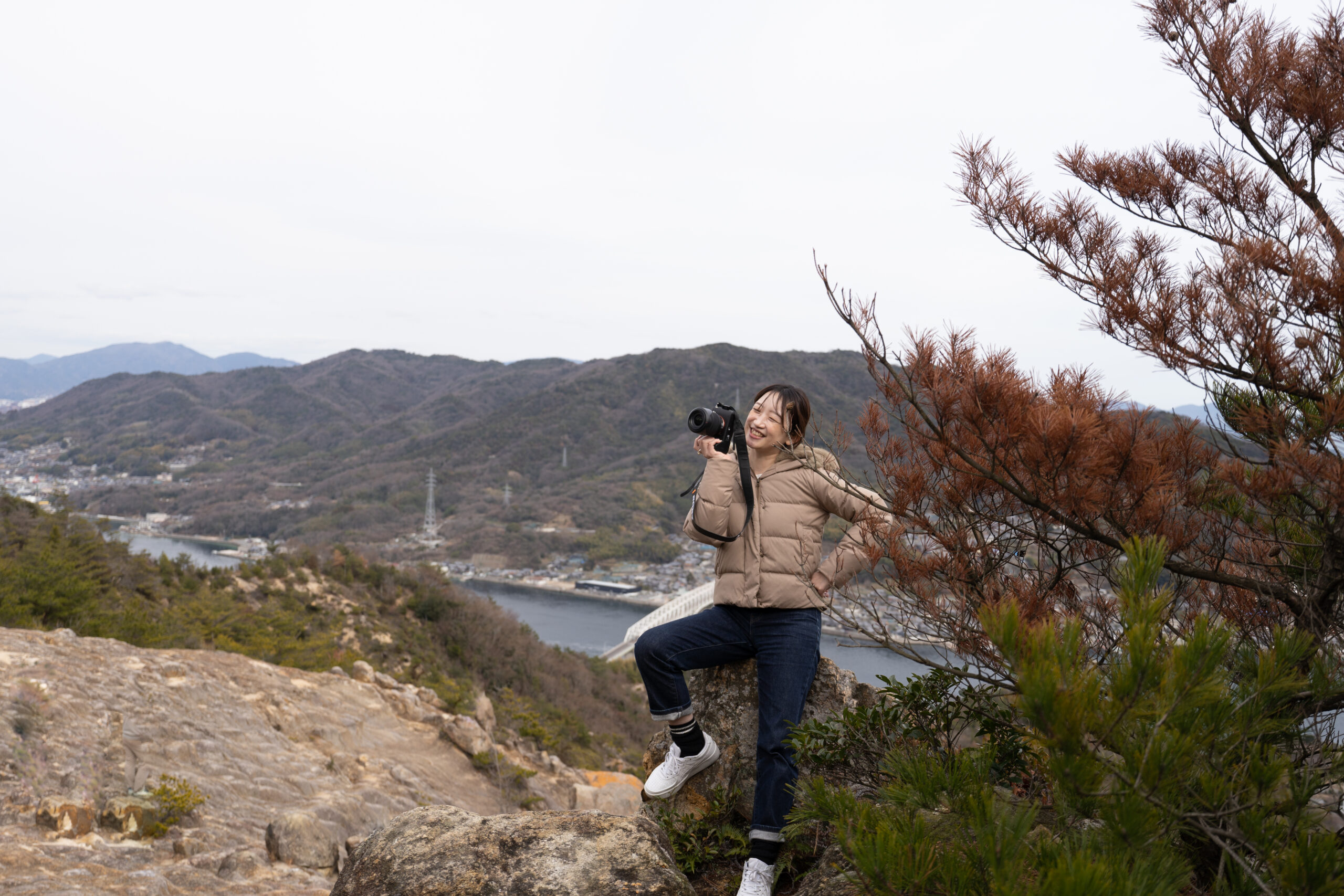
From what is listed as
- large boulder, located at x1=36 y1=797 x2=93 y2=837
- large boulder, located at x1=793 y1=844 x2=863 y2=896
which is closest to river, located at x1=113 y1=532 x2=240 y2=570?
large boulder, located at x1=36 y1=797 x2=93 y2=837

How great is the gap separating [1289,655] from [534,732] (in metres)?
10.1

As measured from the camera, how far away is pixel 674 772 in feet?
9.14

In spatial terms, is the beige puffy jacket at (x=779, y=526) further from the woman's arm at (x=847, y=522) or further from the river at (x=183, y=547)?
the river at (x=183, y=547)

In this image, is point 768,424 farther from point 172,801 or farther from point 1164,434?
point 172,801

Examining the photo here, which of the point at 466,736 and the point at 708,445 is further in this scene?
the point at 466,736

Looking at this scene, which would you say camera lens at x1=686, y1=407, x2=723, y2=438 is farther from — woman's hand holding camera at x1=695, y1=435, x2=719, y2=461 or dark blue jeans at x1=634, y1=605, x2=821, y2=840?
dark blue jeans at x1=634, y1=605, x2=821, y2=840

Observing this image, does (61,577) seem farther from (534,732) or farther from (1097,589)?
(1097,589)

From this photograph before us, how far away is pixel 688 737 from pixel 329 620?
43.2 ft

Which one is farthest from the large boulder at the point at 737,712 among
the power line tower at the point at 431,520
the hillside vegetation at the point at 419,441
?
the power line tower at the point at 431,520

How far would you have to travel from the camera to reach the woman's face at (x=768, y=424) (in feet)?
8.48

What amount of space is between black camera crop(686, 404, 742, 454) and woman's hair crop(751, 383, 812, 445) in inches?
4.2

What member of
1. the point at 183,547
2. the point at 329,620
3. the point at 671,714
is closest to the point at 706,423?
the point at 671,714

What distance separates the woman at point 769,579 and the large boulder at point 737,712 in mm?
270

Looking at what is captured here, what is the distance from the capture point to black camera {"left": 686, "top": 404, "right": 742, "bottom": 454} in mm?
2469
